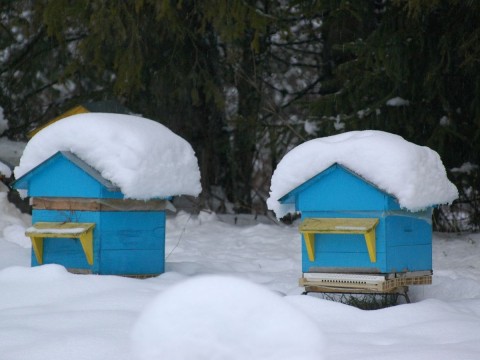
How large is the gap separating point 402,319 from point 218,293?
191 cm

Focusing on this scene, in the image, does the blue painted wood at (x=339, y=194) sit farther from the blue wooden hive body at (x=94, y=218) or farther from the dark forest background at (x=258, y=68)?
the dark forest background at (x=258, y=68)

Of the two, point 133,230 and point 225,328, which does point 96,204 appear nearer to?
point 133,230

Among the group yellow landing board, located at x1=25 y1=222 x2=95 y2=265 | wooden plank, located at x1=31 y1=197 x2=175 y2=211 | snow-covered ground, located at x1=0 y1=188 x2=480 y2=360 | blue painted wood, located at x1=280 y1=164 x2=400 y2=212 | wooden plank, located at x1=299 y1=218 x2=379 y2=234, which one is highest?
blue painted wood, located at x1=280 y1=164 x2=400 y2=212

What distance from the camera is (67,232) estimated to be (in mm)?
5914

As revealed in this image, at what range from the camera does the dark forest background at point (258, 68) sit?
8562mm

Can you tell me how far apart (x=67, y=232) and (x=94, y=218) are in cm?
23

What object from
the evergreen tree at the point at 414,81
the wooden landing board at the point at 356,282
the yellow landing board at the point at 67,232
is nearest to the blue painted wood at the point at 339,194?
the wooden landing board at the point at 356,282

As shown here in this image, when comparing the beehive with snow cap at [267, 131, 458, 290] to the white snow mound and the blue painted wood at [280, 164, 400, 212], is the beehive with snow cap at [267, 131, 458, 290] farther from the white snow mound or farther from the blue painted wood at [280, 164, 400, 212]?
the white snow mound

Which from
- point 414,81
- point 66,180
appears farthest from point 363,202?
point 414,81

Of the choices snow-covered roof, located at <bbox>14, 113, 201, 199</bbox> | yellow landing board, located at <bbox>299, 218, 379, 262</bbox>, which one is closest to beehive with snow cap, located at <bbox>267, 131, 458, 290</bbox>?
yellow landing board, located at <bbox>299, 218, 379, 262</bbox>

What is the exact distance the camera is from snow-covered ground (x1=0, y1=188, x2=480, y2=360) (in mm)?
3061

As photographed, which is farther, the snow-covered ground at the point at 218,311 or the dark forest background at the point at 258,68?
the dark forest background at the point at 258,68

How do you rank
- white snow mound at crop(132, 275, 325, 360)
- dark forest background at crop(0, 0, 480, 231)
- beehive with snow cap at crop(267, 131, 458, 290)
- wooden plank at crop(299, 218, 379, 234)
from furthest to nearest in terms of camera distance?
1. dark forest background at crop(0, 0, 480, 231)
2. beehive with snow cap at crop(267, 131, 458, 290)
3. wooden plank at crop(299, 218, 379, 234)
4. white snow mound at crop(132, 275, 325, 360)

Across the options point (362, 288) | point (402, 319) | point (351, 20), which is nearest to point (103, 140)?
point (362, 288)
